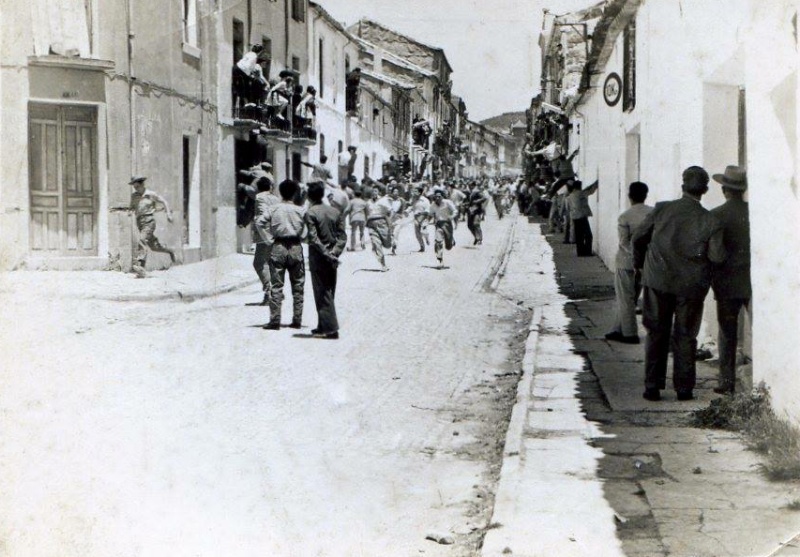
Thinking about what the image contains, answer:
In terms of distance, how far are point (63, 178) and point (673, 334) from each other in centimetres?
498

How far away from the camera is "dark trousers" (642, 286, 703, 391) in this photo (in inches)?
265

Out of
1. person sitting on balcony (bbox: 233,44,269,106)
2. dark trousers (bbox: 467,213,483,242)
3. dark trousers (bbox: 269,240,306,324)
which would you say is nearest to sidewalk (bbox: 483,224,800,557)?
dark trousers (bbox: 269,240,306,324)

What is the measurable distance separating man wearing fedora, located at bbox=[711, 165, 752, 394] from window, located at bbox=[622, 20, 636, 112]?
655 cm

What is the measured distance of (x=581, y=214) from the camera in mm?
18859

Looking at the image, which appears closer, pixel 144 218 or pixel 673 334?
pixel 673 334

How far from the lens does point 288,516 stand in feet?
15.1

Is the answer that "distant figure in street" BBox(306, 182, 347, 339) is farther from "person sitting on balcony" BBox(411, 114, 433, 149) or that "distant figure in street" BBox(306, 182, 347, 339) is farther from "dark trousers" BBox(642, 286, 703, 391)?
"person sitting on balcony" BBox(411, 114, 433, 149)

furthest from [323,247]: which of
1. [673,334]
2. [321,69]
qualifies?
[321,69]

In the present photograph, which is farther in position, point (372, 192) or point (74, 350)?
point (372, 192)

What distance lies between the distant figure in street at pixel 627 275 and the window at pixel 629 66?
155 inches

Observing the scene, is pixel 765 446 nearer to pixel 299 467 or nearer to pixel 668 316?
pixel 668 316

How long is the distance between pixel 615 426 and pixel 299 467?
7.02 feet

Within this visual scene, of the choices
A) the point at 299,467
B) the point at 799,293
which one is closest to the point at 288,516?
the point at 299,467

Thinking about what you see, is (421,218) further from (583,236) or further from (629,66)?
(629,66)
